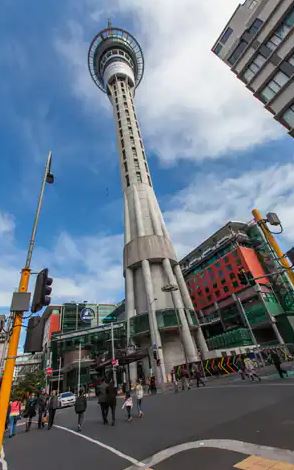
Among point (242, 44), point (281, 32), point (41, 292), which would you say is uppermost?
point (242, 44)

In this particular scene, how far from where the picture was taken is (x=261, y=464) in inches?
195

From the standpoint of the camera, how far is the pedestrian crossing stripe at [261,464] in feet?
15.4

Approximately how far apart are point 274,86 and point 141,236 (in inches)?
1455

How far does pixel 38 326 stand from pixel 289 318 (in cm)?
6765

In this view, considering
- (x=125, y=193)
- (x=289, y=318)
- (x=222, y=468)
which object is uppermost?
(x=125, y=193)

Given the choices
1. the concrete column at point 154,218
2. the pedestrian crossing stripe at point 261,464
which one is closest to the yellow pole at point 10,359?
the pedestrian crossing stripe at point 261,464

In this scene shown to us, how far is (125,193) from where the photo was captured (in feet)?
214

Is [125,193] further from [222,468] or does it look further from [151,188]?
[222,468]

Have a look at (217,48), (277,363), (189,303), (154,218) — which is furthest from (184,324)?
(217,48)

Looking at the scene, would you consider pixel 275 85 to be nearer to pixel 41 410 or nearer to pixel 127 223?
pixel 41 410

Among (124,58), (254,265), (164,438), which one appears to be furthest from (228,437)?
(124,58)

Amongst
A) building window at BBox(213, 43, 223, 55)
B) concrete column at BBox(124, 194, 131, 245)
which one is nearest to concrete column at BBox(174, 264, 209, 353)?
concrete column at BBox(124, 194, 131, 245)

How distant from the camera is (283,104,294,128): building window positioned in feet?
74.2

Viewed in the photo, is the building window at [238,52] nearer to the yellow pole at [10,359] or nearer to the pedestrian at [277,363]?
the pedestrian at [277,363]
